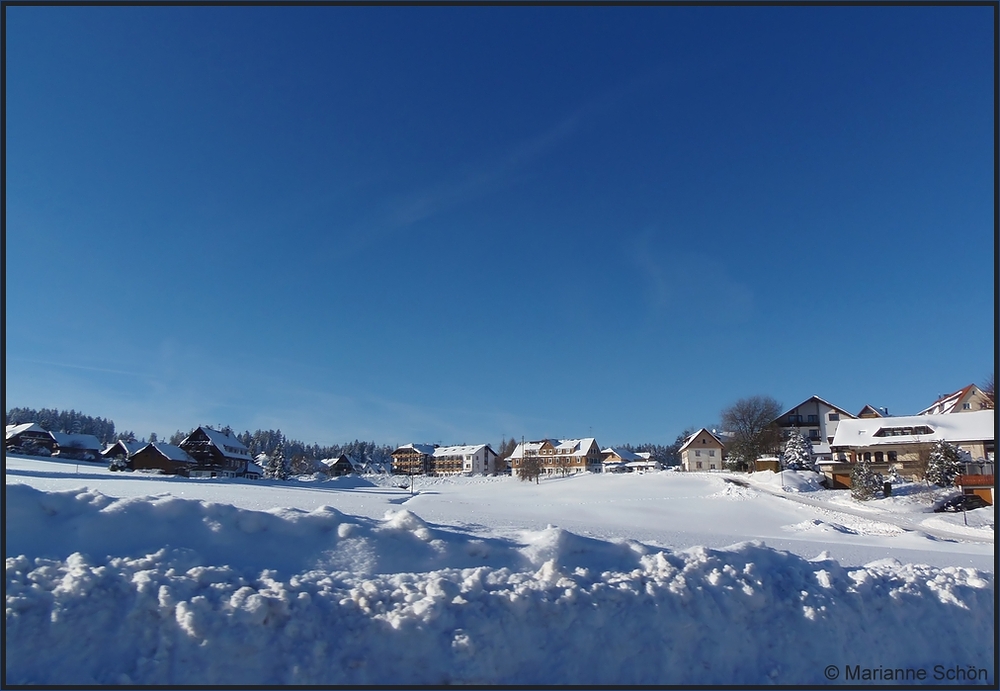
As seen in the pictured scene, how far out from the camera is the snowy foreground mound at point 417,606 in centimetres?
577

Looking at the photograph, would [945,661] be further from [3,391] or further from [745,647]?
[3,391]

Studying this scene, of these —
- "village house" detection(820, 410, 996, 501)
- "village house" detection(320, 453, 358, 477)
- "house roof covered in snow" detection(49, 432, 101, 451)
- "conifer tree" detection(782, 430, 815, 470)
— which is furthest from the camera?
"village house" detection(320, 453, 358, 477)

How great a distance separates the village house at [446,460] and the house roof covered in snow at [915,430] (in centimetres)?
7138

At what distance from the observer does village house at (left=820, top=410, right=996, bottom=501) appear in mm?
49156

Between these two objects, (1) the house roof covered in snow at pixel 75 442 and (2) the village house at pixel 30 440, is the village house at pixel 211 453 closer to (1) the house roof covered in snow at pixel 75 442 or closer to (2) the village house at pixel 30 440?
(2) the village house at pixel 30 440

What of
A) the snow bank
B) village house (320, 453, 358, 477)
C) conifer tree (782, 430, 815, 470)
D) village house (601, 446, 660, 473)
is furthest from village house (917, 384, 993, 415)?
village house (320, 453, 358, 477)

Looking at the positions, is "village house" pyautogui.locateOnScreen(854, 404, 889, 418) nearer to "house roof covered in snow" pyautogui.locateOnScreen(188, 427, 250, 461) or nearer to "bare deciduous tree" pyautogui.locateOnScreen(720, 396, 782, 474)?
"bare deciduous tree" pyautogui.locateOnScreen(720, 396, 782, 474)

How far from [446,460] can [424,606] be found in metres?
118

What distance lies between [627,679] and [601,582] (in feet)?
4.11

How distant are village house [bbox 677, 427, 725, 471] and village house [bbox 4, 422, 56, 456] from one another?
77901 mm

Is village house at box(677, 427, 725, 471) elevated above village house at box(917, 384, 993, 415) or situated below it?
below

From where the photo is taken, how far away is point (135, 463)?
60.3 metres

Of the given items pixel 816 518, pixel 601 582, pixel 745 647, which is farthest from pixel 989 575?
pixel 816 518

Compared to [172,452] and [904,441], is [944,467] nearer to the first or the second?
[904,441]
